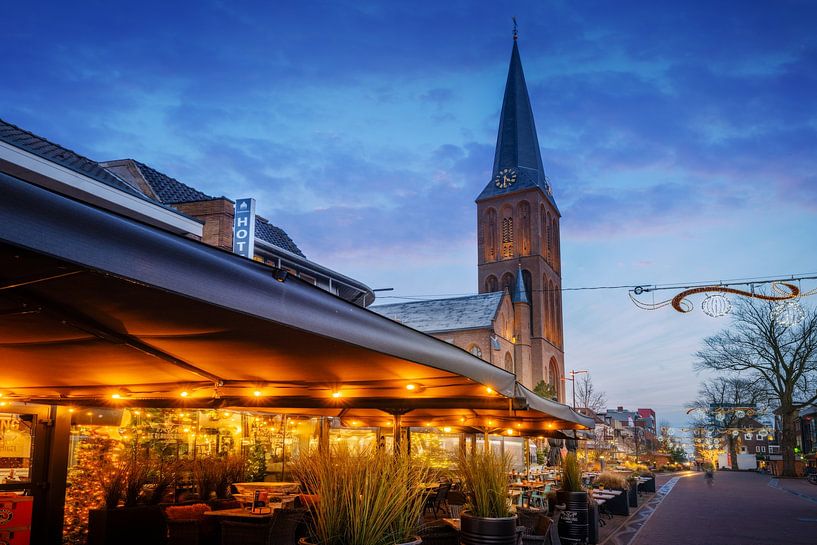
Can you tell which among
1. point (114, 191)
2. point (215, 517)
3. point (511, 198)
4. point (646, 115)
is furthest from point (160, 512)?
point (511, 198)

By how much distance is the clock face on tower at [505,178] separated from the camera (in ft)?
198

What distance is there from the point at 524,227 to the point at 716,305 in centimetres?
4779

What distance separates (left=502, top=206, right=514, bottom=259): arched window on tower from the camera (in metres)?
59.2

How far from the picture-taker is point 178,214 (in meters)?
16.2

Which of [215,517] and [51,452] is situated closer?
[51,452]

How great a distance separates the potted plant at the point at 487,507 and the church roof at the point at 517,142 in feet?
184

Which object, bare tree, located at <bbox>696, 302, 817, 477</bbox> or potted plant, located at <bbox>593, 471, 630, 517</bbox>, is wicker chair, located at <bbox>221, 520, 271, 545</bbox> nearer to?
potted plant, located at <bbox>593, 471, 630, 517</bbox>

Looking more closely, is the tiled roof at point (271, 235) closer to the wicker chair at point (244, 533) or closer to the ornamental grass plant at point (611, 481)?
the ornamental grass plant at point (611, 481)

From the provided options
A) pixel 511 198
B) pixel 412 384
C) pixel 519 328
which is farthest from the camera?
pixel 511 198

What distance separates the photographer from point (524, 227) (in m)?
59.4

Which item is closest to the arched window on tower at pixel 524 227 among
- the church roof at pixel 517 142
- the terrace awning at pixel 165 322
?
the church roof at pixel 517 142

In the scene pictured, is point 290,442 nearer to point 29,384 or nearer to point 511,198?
point 29,384

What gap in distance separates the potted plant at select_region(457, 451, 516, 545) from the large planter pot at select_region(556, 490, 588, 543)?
4.65 metres

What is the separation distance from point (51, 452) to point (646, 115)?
2046 centimetres
